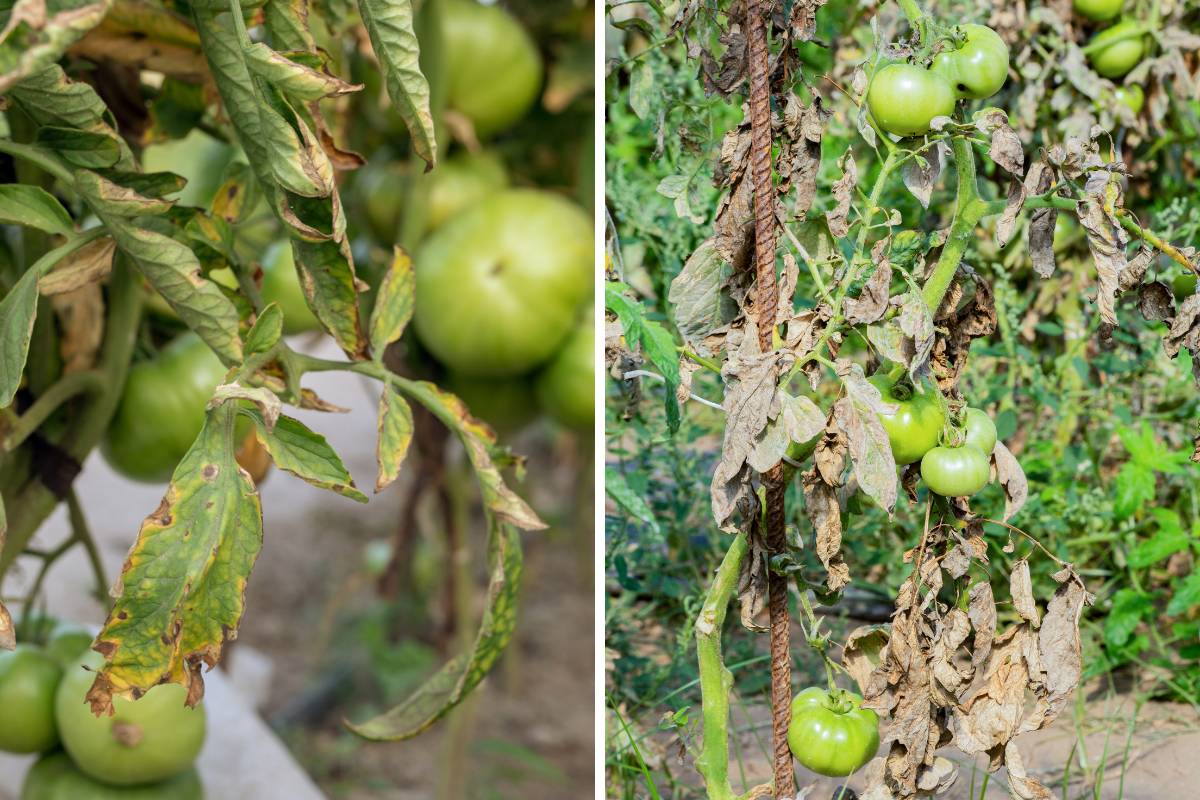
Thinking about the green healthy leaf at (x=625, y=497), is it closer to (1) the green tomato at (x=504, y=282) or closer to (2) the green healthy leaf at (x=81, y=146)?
(1) the green tomato at (x=504, y=282)

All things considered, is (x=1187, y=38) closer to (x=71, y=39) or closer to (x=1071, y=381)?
(x=1071, y=381)

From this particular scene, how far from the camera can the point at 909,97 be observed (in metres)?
0.63

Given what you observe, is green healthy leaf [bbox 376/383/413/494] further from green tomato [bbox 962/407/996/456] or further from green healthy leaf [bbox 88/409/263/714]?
green tomato [bbox 962/407/996/456]

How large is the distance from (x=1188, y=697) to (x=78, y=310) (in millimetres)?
968

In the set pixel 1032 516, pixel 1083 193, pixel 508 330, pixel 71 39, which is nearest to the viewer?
pixel 71 39

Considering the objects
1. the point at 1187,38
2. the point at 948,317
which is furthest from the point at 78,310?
the point at 1187,38

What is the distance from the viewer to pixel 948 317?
0.73 meters

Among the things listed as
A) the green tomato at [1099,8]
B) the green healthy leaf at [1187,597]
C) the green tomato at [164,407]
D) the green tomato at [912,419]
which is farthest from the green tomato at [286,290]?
the green tomato at [1099,8]

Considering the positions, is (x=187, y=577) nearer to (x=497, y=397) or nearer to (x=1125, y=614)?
(x=497, y=397)

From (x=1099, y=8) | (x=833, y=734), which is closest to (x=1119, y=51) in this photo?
(x=1099, y=8)

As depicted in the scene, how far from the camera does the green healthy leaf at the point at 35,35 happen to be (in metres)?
0.39

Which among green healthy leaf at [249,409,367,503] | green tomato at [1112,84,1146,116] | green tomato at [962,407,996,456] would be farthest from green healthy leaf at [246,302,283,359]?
green tomato at [1112,84,1146,116]

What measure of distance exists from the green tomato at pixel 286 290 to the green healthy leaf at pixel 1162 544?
777mm

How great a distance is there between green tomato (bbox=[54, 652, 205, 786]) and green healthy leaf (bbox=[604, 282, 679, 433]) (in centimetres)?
37
